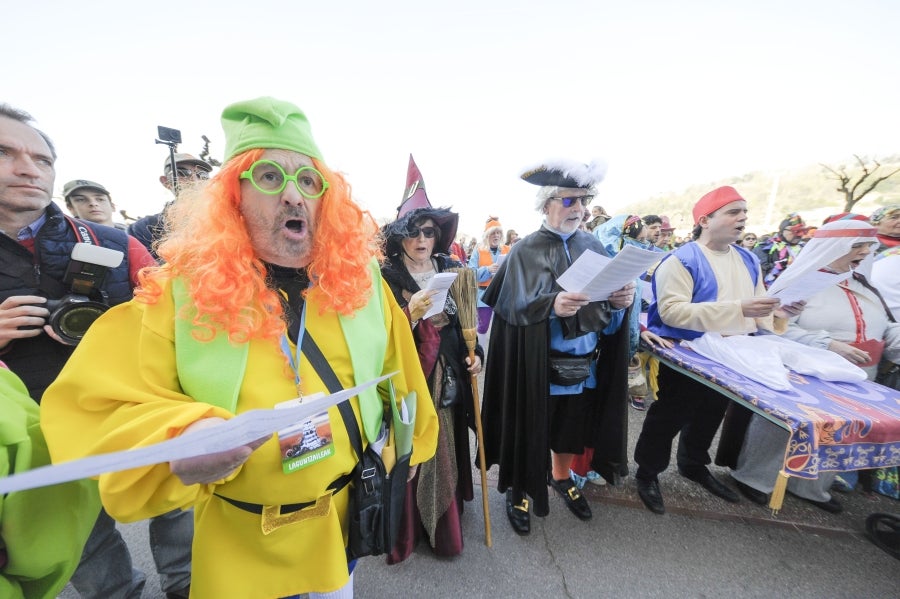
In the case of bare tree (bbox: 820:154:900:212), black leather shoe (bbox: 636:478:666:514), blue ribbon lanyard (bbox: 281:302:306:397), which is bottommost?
black leather shoe (bbox: 636:478:666:514)

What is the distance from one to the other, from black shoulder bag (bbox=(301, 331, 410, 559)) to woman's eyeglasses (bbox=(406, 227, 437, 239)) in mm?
1275

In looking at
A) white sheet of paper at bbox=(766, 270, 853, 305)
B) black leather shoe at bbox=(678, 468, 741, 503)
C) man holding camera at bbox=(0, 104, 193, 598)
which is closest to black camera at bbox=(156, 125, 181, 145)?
man holding camera at bbox=(0, 104, 193, 598)

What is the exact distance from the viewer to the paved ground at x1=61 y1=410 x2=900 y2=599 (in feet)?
6.84

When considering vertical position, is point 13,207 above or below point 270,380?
above

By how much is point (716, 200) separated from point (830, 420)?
1605 mm

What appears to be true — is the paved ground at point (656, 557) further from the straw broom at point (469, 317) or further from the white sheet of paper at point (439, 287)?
the white sheet of paper at point (439, 287)

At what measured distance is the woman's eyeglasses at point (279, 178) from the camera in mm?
1224

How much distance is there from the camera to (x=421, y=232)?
7.72 feet

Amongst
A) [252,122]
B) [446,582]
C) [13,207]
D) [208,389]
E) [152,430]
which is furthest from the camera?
[446,582]

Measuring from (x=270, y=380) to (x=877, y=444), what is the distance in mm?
2891

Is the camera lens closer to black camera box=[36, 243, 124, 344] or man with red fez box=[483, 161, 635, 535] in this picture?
black camera box=[36, 243, 124, 344]

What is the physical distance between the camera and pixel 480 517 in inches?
104

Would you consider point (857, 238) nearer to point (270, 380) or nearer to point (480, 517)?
point (480, 517)

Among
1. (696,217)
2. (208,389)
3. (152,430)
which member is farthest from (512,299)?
(152,430)
